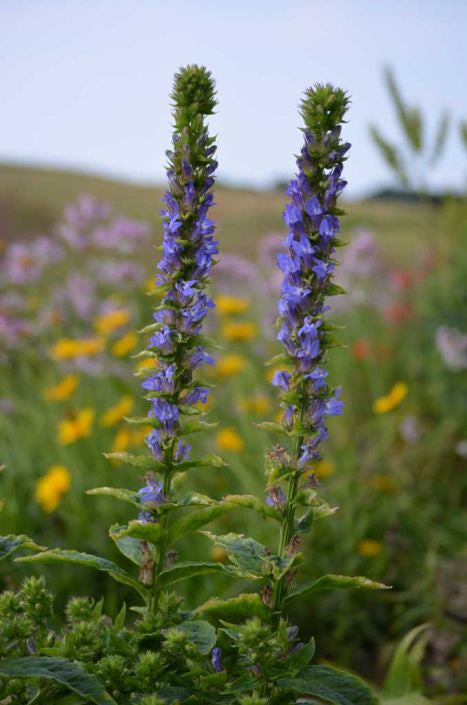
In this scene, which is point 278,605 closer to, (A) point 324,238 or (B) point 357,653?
(A) point 324,238

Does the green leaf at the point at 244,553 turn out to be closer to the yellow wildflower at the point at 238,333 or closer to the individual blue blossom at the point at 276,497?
the individual blue blossom at the point at 276,497

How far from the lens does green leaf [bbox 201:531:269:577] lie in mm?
1335

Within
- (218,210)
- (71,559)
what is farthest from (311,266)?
(218,210)

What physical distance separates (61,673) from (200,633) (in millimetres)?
269

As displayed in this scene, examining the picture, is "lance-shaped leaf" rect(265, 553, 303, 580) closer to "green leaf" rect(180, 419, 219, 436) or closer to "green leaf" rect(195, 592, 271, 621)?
"green leaf" rect(195, 592, 271, 621)

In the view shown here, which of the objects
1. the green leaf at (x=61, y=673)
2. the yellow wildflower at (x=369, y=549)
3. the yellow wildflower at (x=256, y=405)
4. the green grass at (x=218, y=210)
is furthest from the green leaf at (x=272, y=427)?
the green grass at (x=218, y=210)

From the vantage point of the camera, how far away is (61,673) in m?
1.21

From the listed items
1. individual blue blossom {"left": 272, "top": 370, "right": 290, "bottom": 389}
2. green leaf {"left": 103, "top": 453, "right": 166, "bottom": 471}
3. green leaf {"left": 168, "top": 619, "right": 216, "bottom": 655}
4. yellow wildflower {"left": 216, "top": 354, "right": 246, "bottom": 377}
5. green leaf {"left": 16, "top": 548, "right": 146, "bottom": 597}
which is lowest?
green leaf {"left": 168, "top": 619, "right": 216, "bottom": 655}

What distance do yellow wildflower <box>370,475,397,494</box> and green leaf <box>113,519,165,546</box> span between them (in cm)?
283

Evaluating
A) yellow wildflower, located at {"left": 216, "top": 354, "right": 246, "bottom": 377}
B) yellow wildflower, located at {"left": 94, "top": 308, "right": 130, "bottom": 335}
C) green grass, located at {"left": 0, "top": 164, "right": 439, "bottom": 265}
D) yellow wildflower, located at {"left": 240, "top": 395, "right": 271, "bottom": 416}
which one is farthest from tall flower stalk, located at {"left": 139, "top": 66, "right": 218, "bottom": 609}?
green grass, located at {"left": 0, "top": 164, "right": 439, "bottom": 265}

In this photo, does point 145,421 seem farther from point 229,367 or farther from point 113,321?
point 113,321

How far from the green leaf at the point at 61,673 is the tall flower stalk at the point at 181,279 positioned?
0.24 metres

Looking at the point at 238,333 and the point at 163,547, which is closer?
the point at 163,547

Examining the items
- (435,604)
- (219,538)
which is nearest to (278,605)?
(219,538)
